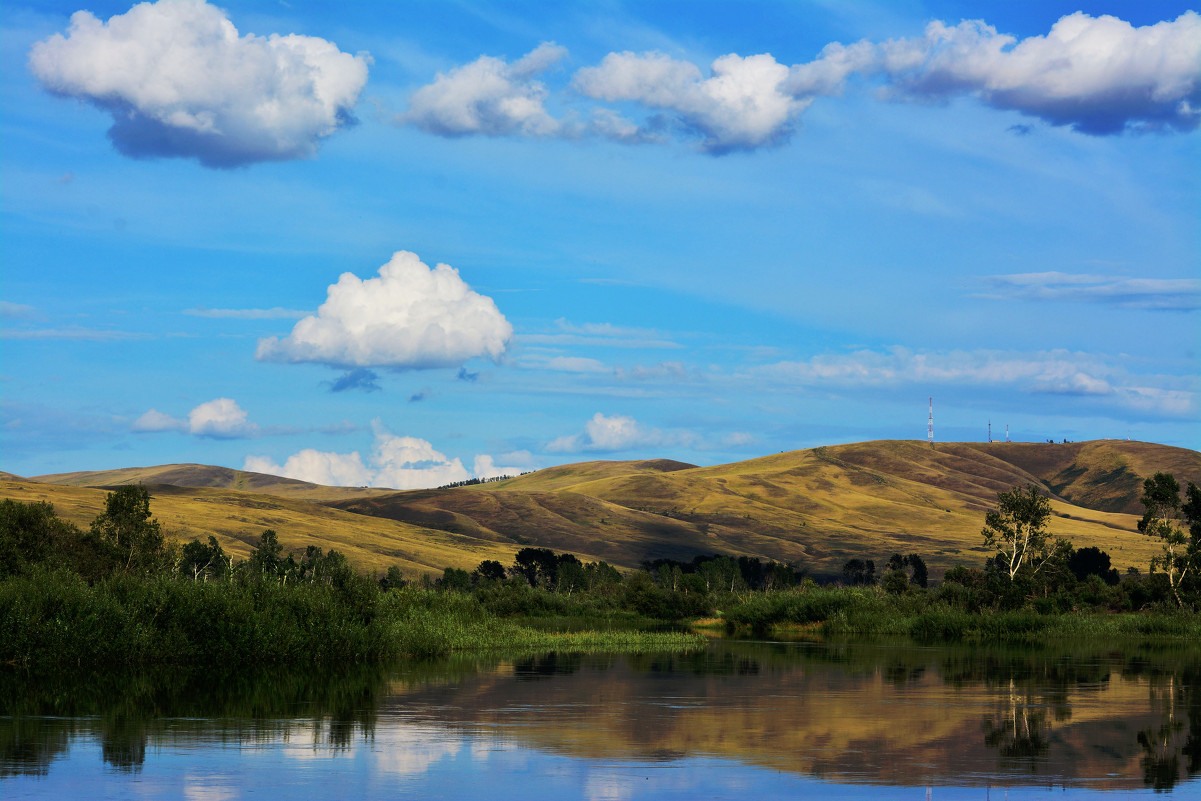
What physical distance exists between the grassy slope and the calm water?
4286 inches

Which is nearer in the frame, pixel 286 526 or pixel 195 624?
pixel 195 624

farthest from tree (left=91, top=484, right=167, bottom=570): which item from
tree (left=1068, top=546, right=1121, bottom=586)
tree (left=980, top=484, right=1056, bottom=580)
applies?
tree (left=1068, top=546, right=1121, bottom=586)

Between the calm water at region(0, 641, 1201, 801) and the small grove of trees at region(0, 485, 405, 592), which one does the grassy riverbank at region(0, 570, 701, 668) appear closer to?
the calm water at region(0, 641, 1201, 801)

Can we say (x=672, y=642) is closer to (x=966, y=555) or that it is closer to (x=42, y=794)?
(x=42, y=794)

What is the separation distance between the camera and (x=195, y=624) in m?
34.2

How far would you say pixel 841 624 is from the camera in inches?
2532

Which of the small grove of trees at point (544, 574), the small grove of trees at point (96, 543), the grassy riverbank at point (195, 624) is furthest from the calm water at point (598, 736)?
the small grove of trees at point (544, 574)

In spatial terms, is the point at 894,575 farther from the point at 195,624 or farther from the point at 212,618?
the point at 195,624

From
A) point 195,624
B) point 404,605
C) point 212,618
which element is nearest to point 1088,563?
point 404,605

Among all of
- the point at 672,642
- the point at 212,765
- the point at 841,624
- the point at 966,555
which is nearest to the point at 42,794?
the point at 212,765

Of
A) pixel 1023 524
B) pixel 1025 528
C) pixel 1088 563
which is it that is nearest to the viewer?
pixel 1023 524

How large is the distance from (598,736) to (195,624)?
17.5 m

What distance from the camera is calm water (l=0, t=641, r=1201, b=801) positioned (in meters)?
16.3

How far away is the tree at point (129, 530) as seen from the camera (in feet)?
Answer: 172
